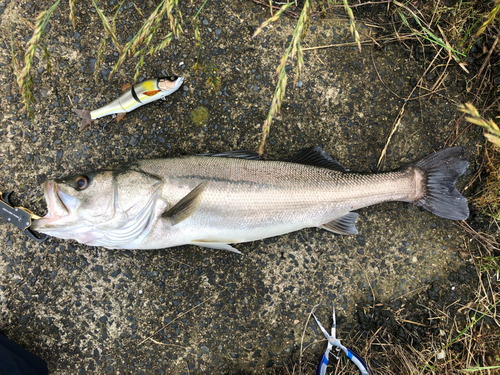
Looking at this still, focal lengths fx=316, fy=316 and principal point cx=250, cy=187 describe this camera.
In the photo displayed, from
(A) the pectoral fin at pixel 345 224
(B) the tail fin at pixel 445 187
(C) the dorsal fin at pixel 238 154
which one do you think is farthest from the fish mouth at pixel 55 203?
(B) the tail fin at pixel 445 187

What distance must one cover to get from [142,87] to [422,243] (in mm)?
3382

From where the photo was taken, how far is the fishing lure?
309 cm

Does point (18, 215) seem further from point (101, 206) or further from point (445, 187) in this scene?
point (445, 187)

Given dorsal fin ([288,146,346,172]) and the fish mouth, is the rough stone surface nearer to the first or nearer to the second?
dorsal fin ([288,146,346,172])

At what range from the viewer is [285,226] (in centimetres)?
303

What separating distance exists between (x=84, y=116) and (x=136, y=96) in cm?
61

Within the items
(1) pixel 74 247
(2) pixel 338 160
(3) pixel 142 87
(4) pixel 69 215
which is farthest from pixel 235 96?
(1) pixel 74 247

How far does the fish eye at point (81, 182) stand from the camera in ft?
9.03

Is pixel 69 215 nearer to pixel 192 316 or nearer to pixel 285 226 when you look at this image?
pixel 192 316

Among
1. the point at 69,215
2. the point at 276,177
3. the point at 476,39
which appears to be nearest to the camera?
A: the point at 69,215

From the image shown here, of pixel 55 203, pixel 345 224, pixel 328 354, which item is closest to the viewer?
pixel 55 203

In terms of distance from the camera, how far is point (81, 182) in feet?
9.06

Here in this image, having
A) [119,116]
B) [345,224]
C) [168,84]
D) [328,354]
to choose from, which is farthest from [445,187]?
[119,116]

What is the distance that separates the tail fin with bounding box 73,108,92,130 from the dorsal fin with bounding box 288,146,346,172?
6.87 feet
